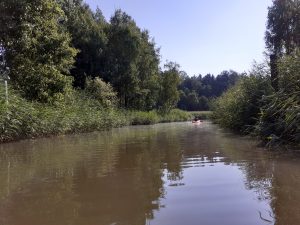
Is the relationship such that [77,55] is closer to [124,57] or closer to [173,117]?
[124,57]

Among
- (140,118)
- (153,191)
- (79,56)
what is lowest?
(153,191)

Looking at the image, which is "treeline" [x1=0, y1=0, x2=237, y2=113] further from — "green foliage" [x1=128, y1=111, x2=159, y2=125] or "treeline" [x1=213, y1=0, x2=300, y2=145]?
"treeline" [x1=213, y1=0, x2=300, y2=145]

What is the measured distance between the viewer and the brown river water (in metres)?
4.07

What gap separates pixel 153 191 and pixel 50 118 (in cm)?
1308

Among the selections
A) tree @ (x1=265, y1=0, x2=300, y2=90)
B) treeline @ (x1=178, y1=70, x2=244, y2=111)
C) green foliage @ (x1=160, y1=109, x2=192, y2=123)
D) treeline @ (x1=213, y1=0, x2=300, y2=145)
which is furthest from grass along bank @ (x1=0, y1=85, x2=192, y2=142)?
treeline @ (x1=178, y1=70, x2=244, y2=111)

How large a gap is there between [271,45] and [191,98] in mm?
51443

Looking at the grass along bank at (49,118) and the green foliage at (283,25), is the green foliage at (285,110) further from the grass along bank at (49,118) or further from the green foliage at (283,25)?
the green foliage at (283,25)

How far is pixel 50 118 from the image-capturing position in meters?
17.7

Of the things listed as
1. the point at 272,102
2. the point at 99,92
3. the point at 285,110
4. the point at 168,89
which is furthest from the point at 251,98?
the point at 168,89

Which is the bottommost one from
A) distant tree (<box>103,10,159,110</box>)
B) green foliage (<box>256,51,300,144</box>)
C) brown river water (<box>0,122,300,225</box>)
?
brown river water (<box>0,122,300,225</box>)

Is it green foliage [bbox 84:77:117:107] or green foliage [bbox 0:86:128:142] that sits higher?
green foliage [bbox 84:77:117:107]

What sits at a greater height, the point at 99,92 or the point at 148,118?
the point at 99,92

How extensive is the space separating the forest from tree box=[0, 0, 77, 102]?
5 cm

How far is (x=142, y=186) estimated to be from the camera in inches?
224
